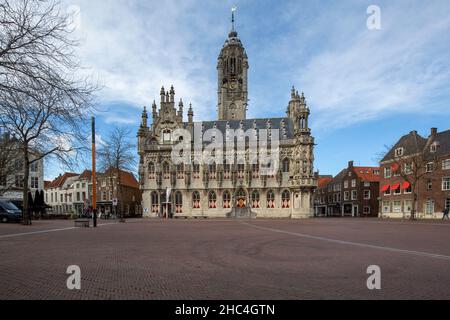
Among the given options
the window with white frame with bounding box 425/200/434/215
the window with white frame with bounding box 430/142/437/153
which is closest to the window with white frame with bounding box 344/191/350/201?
the window with white frame with bounding box 425/200/434/215

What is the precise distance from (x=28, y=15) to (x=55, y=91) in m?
2.12

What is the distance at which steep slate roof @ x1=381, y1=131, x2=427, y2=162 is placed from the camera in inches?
1916

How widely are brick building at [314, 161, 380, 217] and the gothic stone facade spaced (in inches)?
993

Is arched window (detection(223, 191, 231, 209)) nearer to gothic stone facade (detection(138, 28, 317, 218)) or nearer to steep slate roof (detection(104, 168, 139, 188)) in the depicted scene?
gothic stone facade (detection(138, 28, 317, 218))

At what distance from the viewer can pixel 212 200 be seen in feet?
169

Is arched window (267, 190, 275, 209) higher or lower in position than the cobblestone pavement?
lower

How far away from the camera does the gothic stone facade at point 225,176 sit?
4884cm

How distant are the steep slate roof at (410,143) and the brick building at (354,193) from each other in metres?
13.2

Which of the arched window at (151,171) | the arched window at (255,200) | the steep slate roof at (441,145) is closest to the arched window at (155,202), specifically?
the arched window at (151,171)

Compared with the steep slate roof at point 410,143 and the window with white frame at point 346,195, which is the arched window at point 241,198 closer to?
the steep slate roof at point 410,143
